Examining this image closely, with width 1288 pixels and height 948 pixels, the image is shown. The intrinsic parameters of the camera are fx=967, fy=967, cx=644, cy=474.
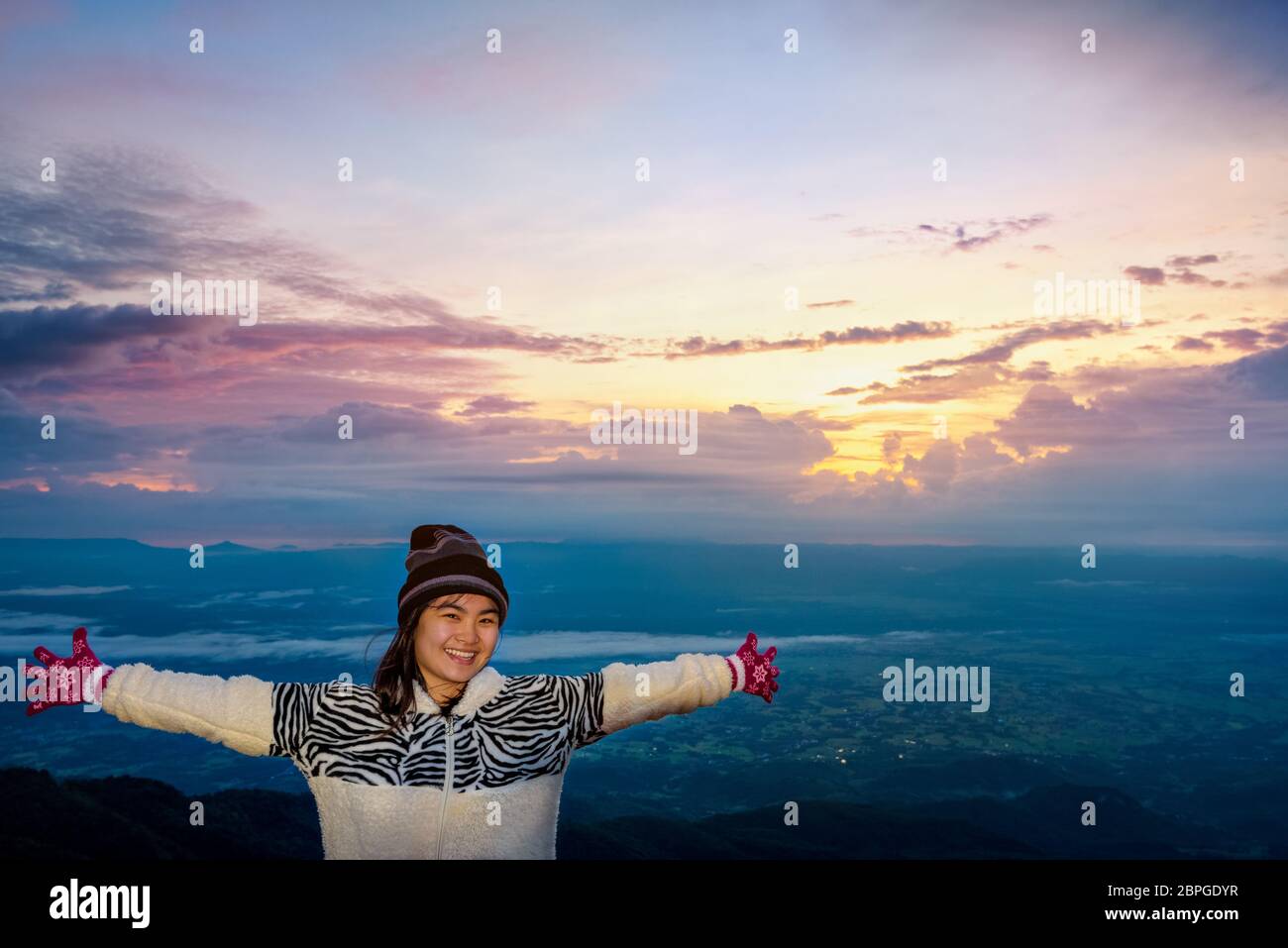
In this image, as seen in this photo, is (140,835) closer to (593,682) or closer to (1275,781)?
(593,682)

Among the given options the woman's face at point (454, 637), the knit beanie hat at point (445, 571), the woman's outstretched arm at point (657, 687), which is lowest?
the woman's outstretched arm at point (657, 687)

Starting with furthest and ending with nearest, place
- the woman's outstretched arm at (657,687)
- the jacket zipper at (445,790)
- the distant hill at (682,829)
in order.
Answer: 1. the distant hill at (682,829)
2. the woman's outstretched arm at (657,687)
3. the jacket zipper at (445,790)

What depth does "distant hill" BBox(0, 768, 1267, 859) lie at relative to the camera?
26031mm

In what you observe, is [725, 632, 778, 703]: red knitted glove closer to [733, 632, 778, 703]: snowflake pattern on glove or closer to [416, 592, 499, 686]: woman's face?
[733, 632, 778, 703]: snowflake pattern on glove

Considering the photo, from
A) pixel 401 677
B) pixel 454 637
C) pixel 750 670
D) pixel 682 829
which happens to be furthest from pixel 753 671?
pixel 682 829

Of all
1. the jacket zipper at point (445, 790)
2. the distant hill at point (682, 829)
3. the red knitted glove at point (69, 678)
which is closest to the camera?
the red knitted glove at point (69, 678)

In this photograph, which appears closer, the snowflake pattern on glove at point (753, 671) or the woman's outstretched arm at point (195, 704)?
the woman's outstretched arm at point (195, 704)

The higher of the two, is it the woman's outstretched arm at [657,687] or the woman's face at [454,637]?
the woman's face at [454,637]

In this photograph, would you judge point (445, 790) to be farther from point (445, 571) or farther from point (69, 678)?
point (69, 678)

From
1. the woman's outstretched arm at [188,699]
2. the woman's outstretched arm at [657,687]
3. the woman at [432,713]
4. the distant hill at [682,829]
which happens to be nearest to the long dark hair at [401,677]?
the woman at [432,713]

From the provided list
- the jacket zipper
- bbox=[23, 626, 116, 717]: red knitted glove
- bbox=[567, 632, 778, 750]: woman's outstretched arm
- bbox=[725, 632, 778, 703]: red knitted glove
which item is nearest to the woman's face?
the jacket zipper

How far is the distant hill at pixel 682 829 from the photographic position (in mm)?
26031

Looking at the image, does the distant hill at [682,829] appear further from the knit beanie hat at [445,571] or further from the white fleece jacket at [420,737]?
the knit beanie hat at [445,571]

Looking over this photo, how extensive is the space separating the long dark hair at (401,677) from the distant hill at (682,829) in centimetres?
86
